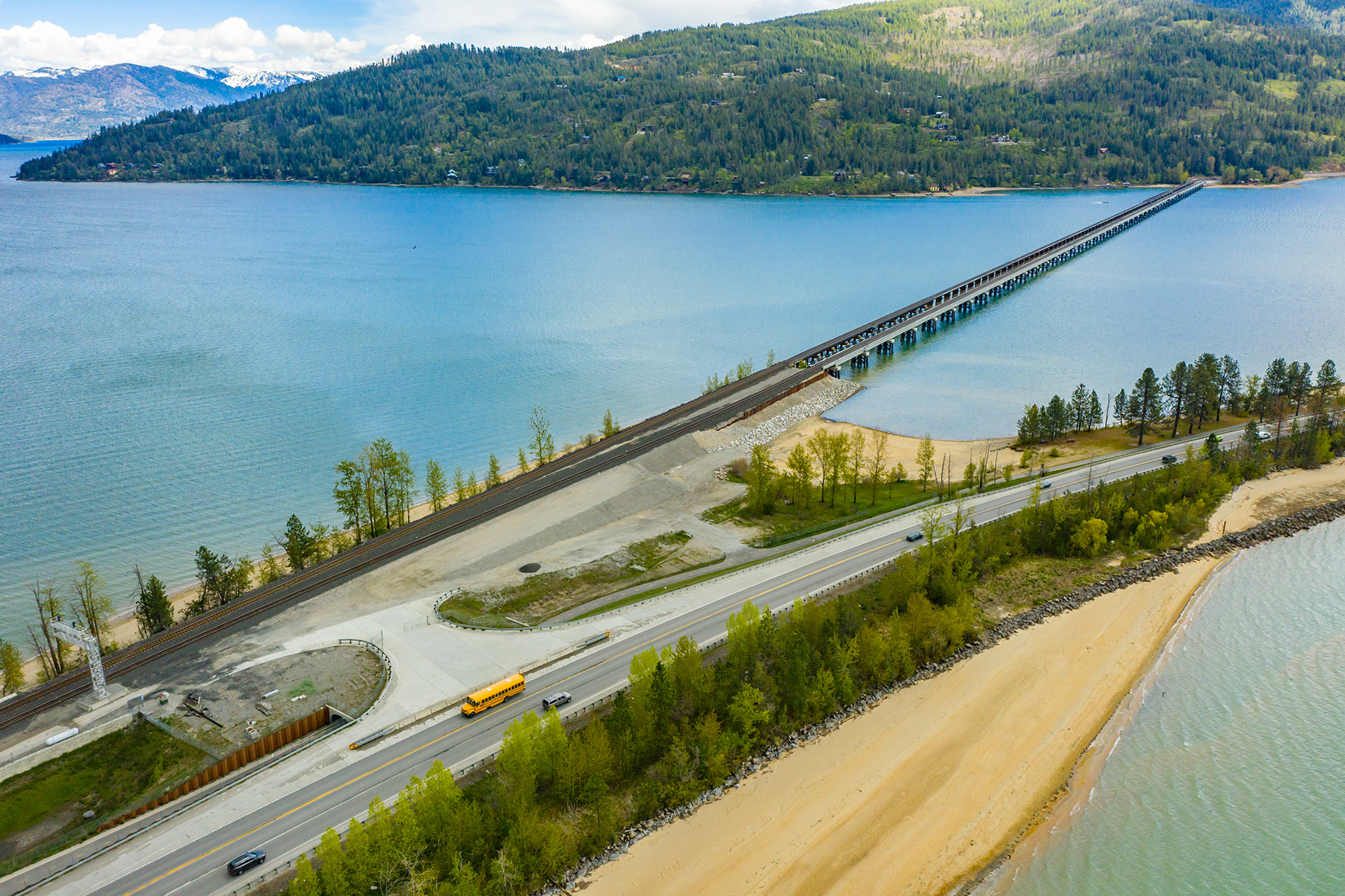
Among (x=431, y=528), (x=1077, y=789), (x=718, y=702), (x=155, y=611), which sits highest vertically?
(x=155, y=611)

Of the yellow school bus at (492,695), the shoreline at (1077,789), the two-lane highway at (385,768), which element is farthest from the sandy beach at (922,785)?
the yellow school bus at (492,695)

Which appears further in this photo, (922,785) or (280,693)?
(280,693)

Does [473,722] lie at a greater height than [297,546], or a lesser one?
lesser

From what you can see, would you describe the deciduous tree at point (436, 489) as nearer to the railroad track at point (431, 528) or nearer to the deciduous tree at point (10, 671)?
the railroad track at point (431, 528)

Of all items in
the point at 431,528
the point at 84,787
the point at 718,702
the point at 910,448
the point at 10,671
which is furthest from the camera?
the point at 910,448

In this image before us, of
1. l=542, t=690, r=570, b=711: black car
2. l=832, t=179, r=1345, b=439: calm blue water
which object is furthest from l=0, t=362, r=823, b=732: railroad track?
l=542, t=690, r=570, b=711: black car

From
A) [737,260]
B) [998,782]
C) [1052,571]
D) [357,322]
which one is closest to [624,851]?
[998,782]

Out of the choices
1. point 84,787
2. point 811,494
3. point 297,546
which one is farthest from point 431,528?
point 811,494

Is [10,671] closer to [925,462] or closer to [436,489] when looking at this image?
[436,489]
